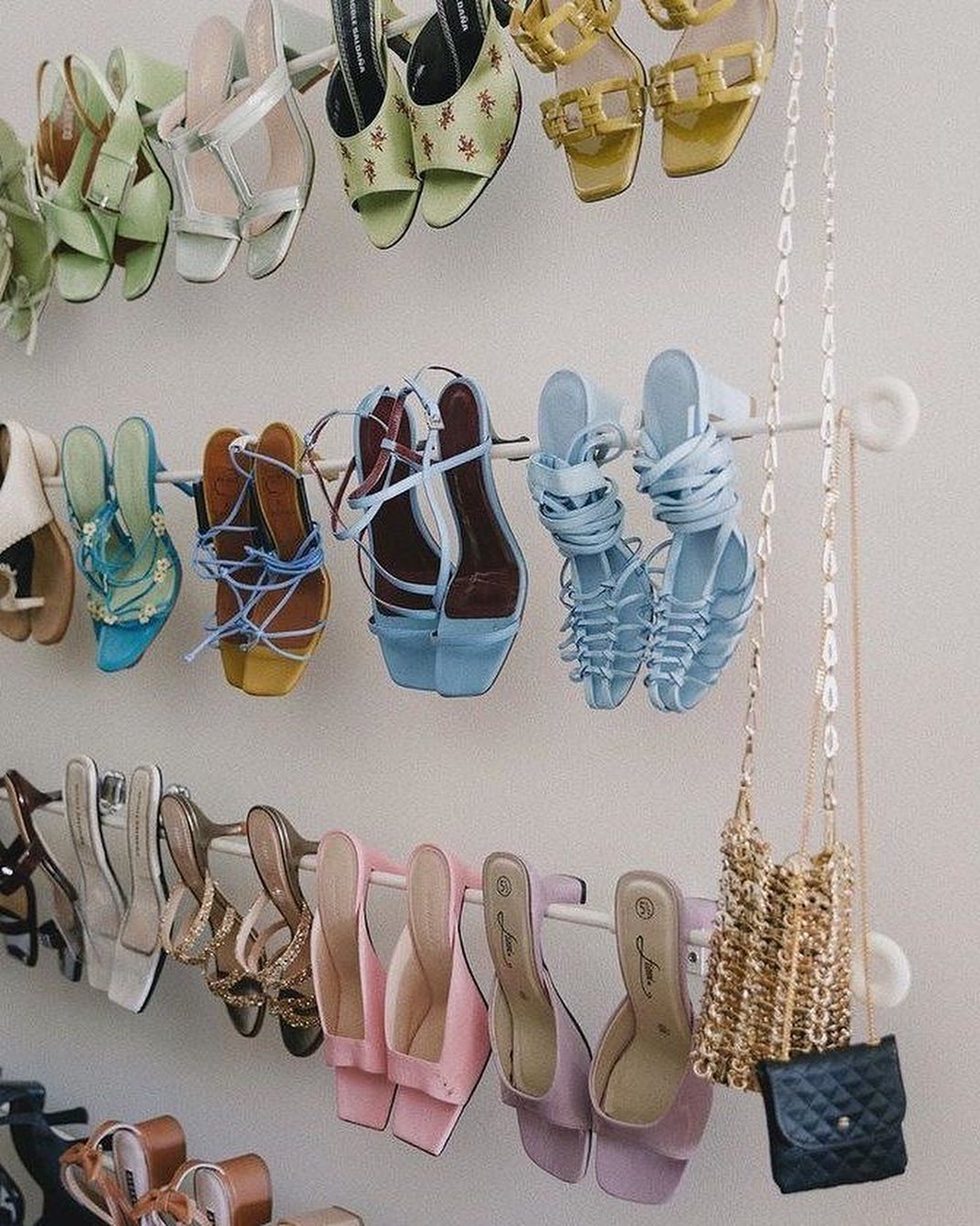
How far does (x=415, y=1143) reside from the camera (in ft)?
5.52

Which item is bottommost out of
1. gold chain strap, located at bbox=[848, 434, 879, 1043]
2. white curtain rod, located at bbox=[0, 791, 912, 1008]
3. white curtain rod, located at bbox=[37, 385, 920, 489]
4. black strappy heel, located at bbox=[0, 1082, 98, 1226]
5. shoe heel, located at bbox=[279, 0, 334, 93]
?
black strappy heel, located at bbox=[0, 1082, 98, 1226]

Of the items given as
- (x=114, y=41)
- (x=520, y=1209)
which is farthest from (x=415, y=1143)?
(x=114, y=41)

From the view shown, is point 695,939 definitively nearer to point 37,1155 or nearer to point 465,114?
point 465,114

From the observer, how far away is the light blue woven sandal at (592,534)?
1484 mm

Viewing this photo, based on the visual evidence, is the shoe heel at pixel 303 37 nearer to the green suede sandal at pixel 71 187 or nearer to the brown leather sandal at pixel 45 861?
the green suede sandal at pixel 71 187

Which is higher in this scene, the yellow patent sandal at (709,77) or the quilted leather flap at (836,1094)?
the yellow patent sandal at (709,77)

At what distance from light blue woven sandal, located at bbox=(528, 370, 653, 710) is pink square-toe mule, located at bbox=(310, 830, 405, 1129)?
0.47 m

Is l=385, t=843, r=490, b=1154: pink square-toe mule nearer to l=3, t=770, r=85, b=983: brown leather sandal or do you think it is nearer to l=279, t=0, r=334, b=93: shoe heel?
l=3, t=770, r=85, b=983: brown leather sandal

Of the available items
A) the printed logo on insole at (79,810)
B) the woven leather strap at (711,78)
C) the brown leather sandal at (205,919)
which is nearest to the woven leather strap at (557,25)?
the woven leather strap at (711,78)

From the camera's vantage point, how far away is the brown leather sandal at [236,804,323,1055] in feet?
6.10

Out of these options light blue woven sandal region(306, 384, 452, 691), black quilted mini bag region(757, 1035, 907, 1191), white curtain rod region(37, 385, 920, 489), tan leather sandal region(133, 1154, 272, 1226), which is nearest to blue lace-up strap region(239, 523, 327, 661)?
light blue woven sandal region(306, 384, 452, 691)

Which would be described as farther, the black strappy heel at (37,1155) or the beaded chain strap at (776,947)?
the black strappy heel at (37,1155)

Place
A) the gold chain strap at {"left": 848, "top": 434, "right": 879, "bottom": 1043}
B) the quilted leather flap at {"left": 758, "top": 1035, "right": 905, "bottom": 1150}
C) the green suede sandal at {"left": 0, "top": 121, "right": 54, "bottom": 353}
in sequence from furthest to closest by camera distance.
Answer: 1. the green suede sandal at {"left": 0, "top": 121, "right": 54, "bottom": 353}
2. the gold chain strap at {"left": 848, "top": 434, "right": 879, "bottom": 1043}
3. the quilted leather flap at {"left": 758, "top": 1035, "right": 905, "bottom": 1150}

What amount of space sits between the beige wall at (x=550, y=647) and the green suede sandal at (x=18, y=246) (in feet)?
0.51
